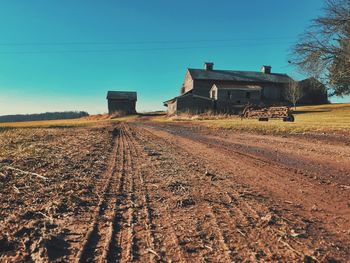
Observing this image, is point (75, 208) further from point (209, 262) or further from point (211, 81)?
point (211, 81)

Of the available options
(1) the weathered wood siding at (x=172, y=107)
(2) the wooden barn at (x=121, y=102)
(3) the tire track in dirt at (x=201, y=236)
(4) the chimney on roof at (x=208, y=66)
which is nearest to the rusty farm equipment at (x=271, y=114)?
(1) the weathered wood siding at (x=172, y=107)

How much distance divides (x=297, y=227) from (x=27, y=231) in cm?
318

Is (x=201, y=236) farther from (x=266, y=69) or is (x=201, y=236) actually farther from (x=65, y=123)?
(x=266, y=69)

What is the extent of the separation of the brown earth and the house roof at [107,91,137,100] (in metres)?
65.6

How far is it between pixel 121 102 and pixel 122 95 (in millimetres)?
1814

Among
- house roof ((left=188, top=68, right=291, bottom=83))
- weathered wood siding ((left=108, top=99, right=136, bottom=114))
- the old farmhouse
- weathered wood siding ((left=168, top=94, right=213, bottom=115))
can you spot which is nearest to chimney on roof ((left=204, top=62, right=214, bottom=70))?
the old farmhouse

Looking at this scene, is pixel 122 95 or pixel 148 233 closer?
pixel 148 233

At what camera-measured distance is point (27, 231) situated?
11.3 feet

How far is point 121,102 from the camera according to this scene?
72.6m

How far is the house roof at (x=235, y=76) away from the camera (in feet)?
216

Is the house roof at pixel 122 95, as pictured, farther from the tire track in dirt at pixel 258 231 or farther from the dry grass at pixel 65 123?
the tire track in dirt at pixel 258 231

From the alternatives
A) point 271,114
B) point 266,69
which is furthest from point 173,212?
point 266,69

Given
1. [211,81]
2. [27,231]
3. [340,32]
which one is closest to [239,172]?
[27,231]

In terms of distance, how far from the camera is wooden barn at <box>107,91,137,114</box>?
236ft
